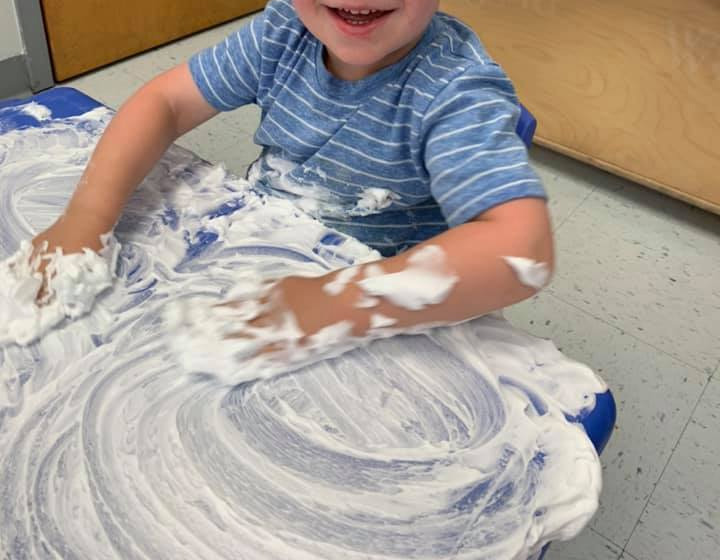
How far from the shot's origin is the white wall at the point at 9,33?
4.70 feet

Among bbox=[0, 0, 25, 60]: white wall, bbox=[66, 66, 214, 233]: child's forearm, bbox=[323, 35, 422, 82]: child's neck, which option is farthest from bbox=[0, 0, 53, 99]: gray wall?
bbox=[323, 35, 422, 82]: child's neck

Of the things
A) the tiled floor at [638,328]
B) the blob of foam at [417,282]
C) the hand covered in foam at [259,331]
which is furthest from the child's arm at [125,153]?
the tiled floor at [638,328]

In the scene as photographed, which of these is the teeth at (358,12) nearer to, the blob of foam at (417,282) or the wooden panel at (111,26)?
the blob of foam at (417,282)

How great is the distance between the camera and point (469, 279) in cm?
47

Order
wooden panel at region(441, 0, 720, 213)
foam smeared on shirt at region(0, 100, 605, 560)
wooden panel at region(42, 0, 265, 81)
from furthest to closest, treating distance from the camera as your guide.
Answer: wooden panel at region(42, 0, 265, 81)
wooden panel at region(441, 0, 720, 213)
foam smeared on shirt at region(0, 100, 605, 560)

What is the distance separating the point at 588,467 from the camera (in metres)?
0.42

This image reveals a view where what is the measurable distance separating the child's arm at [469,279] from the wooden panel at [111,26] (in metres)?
1.38

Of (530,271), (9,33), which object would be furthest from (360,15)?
(9,33)

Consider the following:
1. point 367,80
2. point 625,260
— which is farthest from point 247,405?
point 625,260

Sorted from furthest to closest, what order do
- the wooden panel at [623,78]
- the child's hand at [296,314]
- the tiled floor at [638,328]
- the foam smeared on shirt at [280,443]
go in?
Answer: the wooden panel at [623,78] < the tiled floor at [638,328] < the child's hand at [296,314] < the foam smeared on shirt at [280,443]

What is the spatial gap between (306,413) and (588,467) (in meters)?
0.19

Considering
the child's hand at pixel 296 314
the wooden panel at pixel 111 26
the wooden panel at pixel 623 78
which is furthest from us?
the wooden panel at pixel 111 26

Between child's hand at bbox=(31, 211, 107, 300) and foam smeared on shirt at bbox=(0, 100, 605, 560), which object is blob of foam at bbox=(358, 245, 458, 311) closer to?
foam smeared on shirt at bbox=(0, 100, 605, 560)

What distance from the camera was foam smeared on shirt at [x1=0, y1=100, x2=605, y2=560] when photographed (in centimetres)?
37
